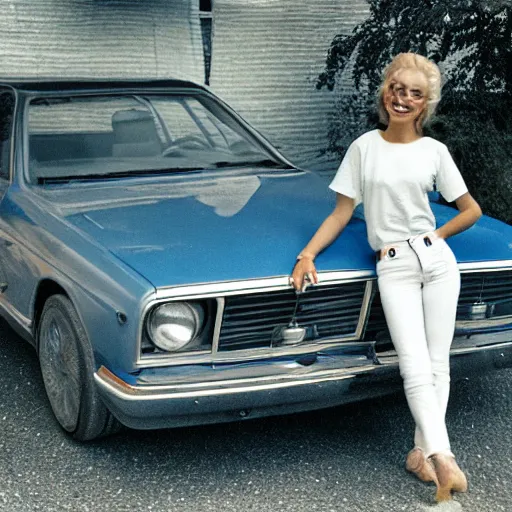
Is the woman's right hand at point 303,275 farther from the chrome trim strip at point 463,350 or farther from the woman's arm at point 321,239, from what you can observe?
the chrome trim strip at point 463,350

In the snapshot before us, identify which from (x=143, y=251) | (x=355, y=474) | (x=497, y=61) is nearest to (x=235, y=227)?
(x=143, y=251)

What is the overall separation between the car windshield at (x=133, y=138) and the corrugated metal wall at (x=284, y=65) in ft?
14.3

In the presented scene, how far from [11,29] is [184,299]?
21.3ft

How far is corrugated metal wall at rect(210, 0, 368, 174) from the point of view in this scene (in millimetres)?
9812

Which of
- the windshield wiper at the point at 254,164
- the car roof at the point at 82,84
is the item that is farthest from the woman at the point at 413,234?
the car roof at the point at 82,84

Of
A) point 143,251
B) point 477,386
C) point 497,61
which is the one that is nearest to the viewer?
point 143,251

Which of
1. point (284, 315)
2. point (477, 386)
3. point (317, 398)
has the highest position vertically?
point (284, 315)

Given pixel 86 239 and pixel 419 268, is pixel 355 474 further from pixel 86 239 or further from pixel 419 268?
pixel 86 239

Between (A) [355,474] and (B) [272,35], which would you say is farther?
(B) [272,35]

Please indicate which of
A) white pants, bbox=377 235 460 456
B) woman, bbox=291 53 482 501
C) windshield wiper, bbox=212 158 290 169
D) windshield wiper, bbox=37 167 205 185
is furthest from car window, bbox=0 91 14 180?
white pants, bbox=377 235 460 456

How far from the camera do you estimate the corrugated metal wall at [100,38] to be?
9.38 meters

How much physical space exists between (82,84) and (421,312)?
242 centimetres

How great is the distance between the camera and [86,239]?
3992mm

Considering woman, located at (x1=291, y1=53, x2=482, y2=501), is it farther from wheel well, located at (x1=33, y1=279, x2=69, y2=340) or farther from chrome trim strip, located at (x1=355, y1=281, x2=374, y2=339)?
wheel well, located at (x1=33, y1=279, x2=69, y2=340)
